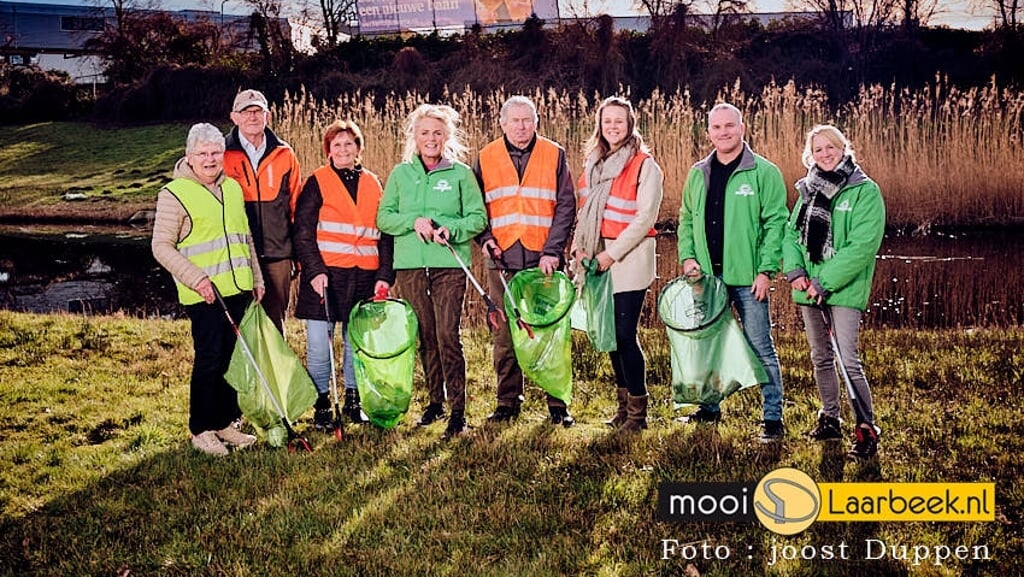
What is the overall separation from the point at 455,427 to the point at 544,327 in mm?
696

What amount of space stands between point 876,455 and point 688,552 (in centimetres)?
136

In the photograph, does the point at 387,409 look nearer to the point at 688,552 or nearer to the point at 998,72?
the point at 688,552

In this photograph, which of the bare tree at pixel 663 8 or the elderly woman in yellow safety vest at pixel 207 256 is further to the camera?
the bare tree at pixel 663 8

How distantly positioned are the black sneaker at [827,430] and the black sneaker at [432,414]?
1917mm

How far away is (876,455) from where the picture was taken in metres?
4.12

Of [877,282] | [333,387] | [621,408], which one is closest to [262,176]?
[333,387]

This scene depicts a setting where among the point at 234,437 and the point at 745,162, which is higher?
the point at 745,162

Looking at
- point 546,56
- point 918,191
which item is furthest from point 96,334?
point 546,56

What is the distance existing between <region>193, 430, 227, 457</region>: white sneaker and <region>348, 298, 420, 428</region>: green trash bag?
717 millimetres

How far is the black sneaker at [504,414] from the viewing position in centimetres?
490

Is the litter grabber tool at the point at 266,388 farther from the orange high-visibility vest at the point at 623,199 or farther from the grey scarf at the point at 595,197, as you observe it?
the orange high-visibility vest at the point at 623,199

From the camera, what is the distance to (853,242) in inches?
159

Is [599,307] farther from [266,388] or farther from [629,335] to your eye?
[266,388]

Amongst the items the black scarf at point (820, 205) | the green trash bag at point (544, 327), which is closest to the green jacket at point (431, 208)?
the green trash bag at point (544, 327)
